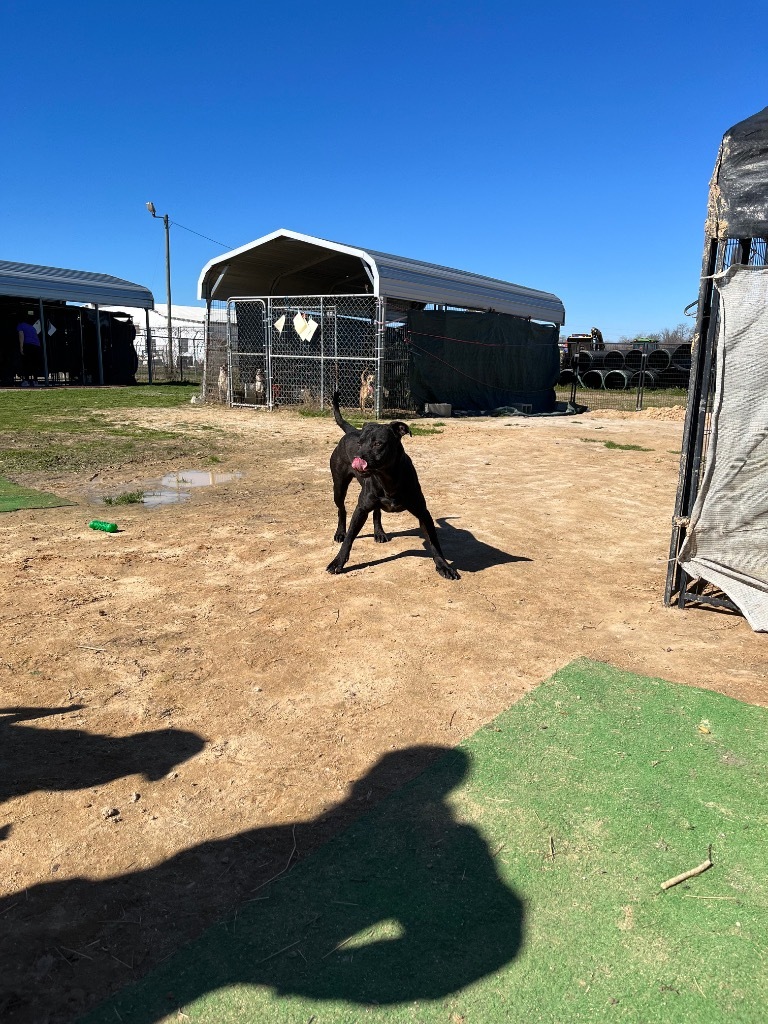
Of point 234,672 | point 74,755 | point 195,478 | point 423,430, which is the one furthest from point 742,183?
point 423,430

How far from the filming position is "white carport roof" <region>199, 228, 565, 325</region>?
680 inches

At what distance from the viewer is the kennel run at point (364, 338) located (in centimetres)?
1684

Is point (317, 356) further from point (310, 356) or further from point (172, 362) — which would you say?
point (172, 362)

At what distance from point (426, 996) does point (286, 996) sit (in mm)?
345

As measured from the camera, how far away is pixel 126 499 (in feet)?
23.4

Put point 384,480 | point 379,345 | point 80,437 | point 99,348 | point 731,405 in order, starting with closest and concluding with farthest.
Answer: point 731,405, point 384,480, point 80,437, point 379,345, point 99,348

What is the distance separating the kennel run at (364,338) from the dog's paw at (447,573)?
11425 mm

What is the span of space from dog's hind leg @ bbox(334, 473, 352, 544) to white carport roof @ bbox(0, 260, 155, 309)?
69.7 feet

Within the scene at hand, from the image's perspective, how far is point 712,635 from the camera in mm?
3895

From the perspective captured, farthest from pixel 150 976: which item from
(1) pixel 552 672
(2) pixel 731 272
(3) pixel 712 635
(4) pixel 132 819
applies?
(2) pixel 731 272

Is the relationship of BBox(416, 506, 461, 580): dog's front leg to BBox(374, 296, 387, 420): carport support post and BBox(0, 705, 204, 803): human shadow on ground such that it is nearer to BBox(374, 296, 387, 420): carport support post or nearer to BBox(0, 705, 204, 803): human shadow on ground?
BBox(0, 705, 204, 803): human shadow on ground

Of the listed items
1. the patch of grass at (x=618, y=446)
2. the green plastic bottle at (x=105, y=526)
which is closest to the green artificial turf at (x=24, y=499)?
the green plastic bottle at (x=105, y=526)

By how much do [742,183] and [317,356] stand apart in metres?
13.9

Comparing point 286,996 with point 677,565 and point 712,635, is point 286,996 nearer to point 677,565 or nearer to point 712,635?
point 712,635
